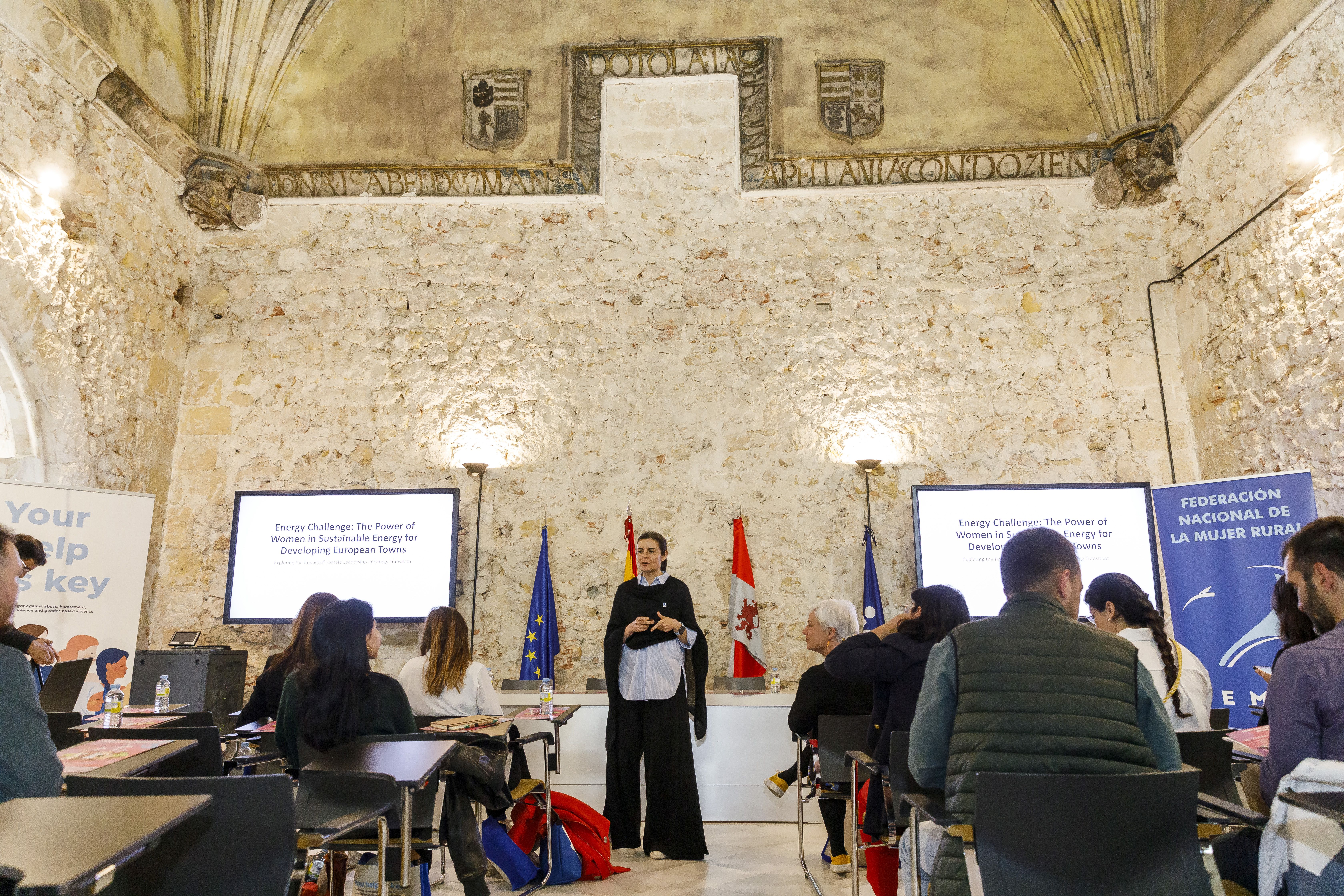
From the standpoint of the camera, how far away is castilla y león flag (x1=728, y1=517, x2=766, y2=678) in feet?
18.5

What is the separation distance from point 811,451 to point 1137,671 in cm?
418

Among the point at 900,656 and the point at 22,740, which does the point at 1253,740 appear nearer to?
the point at 900,656

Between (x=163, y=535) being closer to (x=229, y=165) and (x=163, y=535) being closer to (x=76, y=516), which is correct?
(x=76, y=516)

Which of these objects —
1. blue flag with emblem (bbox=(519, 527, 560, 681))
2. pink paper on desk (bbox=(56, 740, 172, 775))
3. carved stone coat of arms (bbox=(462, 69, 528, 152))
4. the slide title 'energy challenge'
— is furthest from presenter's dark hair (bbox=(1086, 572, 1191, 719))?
carved stone coat of arms (bbox=(462, 69, 528, 152))

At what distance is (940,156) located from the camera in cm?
640

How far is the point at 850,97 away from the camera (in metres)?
6.57

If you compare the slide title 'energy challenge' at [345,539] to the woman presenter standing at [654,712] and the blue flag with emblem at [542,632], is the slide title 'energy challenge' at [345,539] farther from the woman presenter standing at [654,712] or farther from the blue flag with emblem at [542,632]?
the woman presenter standing at [654,712]

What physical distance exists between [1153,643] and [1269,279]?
3248mm

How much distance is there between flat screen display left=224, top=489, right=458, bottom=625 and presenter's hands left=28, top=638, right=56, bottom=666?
2.24 metres

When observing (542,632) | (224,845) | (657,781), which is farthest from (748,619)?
(224,845)

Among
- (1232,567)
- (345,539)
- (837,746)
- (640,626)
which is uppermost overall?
(345,539)

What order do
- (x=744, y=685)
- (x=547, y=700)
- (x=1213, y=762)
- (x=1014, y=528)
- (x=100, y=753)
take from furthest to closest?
(x=1014, y=528) < (x=744, y=685) < (x=547, y=700) < (x=1213, y=762) < (x=100, y=753)

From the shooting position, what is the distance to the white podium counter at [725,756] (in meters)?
5.14

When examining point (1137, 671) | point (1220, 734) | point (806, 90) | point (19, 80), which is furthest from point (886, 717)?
point (19, 80)
